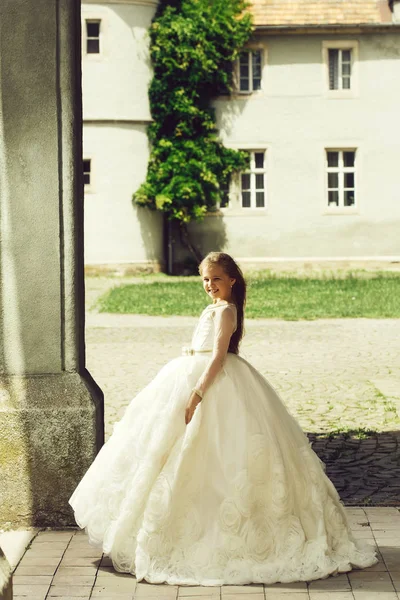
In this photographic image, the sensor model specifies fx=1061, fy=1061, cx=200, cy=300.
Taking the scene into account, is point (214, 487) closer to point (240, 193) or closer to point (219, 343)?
point (219, 343)

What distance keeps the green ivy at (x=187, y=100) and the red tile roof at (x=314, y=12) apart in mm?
1013

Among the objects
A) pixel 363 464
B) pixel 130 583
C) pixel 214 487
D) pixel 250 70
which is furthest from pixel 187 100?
pixel 130 583

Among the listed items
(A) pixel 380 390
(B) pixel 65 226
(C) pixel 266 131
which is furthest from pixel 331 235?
(B) pixel 65 226

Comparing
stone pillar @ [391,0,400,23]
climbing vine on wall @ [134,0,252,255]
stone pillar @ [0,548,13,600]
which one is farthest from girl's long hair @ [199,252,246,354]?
stone pillar @ [391,0,400,23]

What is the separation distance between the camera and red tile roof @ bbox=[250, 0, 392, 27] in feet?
92.8

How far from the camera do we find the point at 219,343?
4602 mm

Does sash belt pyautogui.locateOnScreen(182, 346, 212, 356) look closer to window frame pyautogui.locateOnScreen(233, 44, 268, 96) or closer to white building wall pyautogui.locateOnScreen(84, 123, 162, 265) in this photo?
white building wall pyautogui.locateOnScreen(84, 123, 162, 265)

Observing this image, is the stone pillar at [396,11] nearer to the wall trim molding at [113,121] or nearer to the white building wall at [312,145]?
the white building wall at [312,145]

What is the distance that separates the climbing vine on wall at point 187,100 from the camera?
2688 centimetres

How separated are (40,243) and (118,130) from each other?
2255cm

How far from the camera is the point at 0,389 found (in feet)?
18.0

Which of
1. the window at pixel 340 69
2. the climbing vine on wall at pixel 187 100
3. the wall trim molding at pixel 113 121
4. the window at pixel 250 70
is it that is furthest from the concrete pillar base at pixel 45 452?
the window at pixel 340 69

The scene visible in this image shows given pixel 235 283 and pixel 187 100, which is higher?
pixel 187 100

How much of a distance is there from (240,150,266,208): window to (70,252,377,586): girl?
78.8ft
